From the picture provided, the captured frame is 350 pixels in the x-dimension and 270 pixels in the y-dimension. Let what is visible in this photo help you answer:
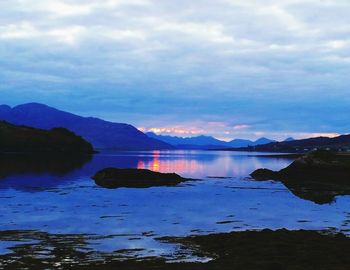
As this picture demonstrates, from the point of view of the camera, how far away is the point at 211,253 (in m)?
25.7

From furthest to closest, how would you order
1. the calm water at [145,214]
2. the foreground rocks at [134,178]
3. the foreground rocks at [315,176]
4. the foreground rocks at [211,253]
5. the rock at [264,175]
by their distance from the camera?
the rock at [264,175], the foreground rocks at [134,178], the foreground rocks at [315,176], the calm water at [145,214], the foreground rocks at [211,253]

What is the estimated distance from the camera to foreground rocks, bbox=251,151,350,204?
6872 cm

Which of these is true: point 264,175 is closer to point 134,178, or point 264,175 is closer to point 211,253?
point 134,178

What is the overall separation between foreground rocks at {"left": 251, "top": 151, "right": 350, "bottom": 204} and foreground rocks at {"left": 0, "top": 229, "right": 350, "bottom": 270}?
36.6 metres

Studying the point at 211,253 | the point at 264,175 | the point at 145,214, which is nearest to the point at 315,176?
the point at 264,175

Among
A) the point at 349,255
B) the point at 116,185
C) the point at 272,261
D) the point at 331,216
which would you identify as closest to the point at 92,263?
the point at 272,261

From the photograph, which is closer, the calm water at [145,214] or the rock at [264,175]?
the calm water at [145,214]

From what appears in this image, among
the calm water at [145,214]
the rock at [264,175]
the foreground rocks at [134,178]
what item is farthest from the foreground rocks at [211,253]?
the rock at [264,175]

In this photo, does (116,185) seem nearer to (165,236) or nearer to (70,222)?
(70,222)

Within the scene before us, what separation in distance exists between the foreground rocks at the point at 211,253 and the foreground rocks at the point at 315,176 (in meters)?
36.6

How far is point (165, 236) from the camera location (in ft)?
103

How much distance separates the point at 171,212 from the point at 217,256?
19.8 m

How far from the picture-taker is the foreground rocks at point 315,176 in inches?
2705

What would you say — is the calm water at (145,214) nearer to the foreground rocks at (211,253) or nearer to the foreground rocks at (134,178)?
the foreground rocks at (211,253)
